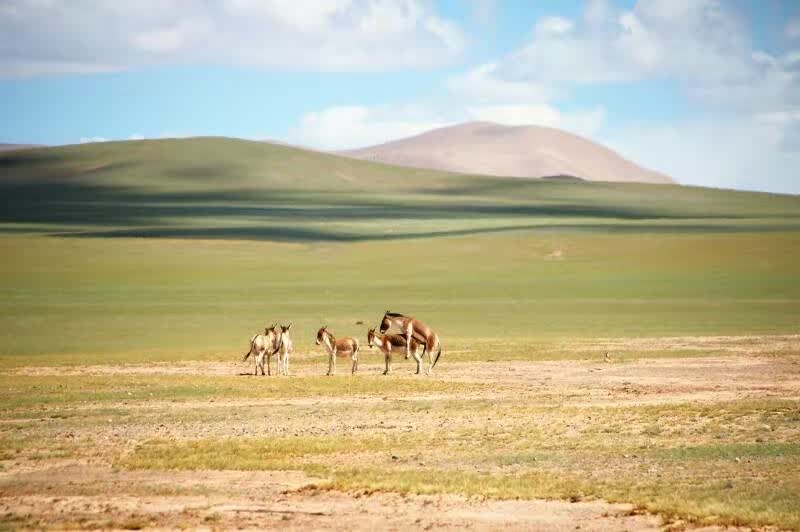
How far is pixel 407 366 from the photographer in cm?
3162

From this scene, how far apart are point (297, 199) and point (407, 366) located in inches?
3520

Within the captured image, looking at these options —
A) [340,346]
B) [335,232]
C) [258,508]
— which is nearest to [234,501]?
[258,508]

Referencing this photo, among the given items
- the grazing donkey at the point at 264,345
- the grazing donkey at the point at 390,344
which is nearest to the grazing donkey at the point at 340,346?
the grazing donkey at the point at 390,344

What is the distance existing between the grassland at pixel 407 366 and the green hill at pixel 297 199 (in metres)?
1.02

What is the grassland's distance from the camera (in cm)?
1591

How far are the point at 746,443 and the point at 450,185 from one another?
412ft

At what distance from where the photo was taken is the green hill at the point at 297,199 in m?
93.4

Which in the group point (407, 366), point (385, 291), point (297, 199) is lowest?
point (407, 366)

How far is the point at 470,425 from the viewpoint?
1998 cm

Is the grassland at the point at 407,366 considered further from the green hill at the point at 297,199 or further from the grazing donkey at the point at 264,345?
the green hill at the point at 297,199

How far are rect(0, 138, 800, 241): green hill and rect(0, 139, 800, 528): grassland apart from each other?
3.34ft

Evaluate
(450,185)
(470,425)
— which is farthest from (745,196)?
(470,425)

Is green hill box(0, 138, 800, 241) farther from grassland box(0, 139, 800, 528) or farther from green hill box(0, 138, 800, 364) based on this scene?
grassland box(0, 139, 800, 528)

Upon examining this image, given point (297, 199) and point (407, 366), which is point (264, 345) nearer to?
point (407, 366)
